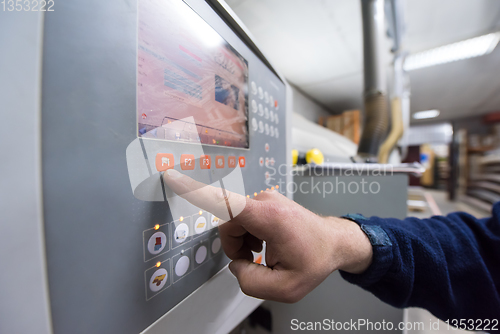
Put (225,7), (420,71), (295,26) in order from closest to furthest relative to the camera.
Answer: (225,7) < (295,26) < (420,71)

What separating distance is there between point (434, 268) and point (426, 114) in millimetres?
5250

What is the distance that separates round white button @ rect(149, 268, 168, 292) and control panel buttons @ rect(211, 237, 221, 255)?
78 mm

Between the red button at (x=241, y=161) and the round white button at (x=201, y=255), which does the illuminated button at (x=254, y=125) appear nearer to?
the red button at (x=241, y=161)

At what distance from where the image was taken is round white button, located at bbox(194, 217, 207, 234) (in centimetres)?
25

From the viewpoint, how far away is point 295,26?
112 cm

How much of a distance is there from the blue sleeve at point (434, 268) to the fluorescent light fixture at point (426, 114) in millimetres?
4781

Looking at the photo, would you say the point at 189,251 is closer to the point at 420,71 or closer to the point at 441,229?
the point at 441,229

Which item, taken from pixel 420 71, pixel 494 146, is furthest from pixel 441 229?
pixel 494 146

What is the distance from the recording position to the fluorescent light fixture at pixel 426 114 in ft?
12.4

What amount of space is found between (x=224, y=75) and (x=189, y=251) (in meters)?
0.27

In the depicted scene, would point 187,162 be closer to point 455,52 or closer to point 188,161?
point 188,161

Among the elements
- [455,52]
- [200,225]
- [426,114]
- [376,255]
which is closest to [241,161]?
[200,225]

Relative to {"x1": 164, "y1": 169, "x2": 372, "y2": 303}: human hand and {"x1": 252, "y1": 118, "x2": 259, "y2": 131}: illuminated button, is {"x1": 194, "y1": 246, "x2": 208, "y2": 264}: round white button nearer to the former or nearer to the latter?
{"x1": 164, "y1": 169, "x2": 372, "y2": 303}: human hand

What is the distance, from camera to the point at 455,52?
1.70 metres
